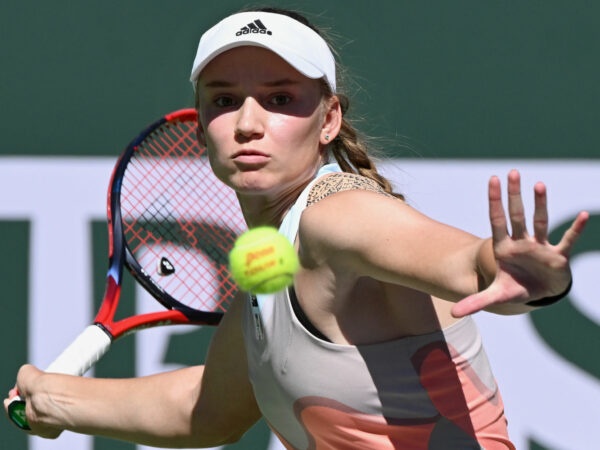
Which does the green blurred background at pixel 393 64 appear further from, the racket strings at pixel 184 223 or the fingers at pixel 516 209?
the fingers at pixel 516 209

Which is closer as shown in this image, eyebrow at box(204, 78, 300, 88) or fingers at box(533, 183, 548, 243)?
fingers at box(533, 183, 548, 243)

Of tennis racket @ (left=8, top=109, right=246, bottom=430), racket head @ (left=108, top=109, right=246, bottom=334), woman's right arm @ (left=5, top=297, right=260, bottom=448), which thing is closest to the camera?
woman's right arm @ (left=5, top=297, right=260, bottom=448)

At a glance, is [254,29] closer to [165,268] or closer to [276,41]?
[276,41]

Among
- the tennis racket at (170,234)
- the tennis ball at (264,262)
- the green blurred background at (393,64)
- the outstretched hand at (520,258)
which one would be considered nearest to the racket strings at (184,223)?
the tennis racket at (170,234)

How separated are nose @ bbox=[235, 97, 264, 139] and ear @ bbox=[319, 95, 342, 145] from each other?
0.18 meters

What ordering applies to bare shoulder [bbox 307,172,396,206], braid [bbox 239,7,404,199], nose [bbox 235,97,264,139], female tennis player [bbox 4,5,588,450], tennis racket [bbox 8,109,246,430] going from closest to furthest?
female tennis player [bbox 4,5,588,450] < bare shoulder [bbox 307,172,396,206] < nose [bbox 235,97,264,139] < braid [bbox 239,7,404,199] < tennis racket [bbox 8,109,246,430]

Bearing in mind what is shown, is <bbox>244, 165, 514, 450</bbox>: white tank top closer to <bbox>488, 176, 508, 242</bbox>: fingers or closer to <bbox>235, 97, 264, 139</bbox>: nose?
<bbox>235, 97, 264, 139</bbox>: nose

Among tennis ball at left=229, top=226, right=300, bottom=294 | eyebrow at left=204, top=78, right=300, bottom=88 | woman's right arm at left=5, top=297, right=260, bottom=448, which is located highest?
eyebrow at left=204, top=78, right=300, bottom=88

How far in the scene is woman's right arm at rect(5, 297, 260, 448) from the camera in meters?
2.59

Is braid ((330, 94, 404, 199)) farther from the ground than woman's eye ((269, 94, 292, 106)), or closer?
closer

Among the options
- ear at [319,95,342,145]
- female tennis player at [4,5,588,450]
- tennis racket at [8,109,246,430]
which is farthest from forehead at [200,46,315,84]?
tennis racket at [8,109,246,430]

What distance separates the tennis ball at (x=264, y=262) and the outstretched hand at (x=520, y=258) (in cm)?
46

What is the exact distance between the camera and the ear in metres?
2.33

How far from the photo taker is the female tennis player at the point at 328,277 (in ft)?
6.20
